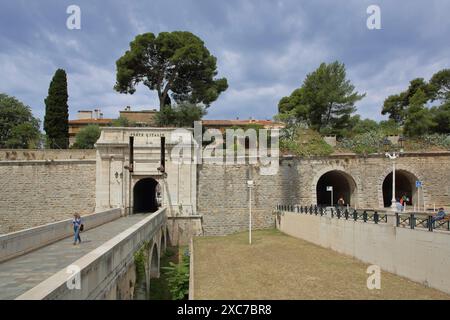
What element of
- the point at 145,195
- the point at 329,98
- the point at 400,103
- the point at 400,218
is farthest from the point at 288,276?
the point at 400,103

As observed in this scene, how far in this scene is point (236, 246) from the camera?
2020 cm

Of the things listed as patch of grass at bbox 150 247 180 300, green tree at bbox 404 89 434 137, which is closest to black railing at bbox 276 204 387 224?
patch of grass at bbox 150 247 180 300

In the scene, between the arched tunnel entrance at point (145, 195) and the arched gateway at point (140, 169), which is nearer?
the arched gateway at point (140, 169)

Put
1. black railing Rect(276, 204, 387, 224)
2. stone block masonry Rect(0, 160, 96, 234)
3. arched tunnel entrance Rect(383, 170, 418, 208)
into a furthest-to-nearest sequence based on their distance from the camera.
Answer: arched tunnel entrance Rect(383, 170, 418, 208) < stone block masonry Rect(0, 160, 96, 234) < black railing Rect(276, 204, 387, 224)

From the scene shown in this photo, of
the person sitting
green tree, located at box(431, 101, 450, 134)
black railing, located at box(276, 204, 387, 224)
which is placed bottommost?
black railing, located at box(276, 204, 387, 224)

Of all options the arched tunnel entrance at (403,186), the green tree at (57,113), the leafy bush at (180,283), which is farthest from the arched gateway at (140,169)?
the arched tunnel entrance at (403,186)

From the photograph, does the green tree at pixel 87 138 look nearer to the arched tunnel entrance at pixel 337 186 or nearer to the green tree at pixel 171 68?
the green tree at pixel 171 68

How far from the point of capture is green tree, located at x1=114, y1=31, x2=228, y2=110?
38969 millimetres

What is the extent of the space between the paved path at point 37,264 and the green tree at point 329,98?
30.4 m

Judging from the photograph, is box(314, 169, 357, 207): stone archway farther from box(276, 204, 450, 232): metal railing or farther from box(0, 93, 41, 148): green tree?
box(0, 93, 41, 148): green tree

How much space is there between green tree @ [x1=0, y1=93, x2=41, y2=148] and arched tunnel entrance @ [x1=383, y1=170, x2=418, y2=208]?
123ft

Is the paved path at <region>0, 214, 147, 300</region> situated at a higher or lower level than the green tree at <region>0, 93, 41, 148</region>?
lower

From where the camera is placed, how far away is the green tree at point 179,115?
3722 cm

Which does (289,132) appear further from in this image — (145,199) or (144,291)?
(144,291)
